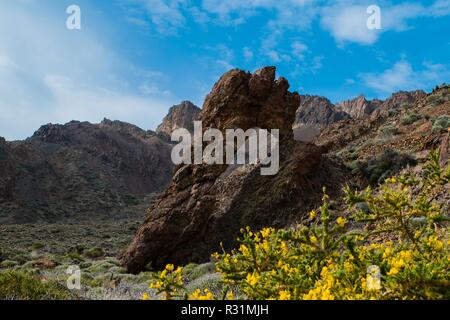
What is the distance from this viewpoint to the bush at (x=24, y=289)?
8.80 meters

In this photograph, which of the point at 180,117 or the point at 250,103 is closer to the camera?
the point at 250,103

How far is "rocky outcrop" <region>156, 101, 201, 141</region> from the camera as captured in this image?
129500mm

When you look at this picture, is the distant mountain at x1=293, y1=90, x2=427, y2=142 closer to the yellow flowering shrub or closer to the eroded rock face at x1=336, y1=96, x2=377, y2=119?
the eroded rock face at x1=336, y1=96, x2=377, y2=119

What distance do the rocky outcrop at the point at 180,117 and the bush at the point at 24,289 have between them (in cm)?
11618

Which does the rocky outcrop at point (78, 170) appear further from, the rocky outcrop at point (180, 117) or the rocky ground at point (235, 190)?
the rocky ground at point (235, 190)

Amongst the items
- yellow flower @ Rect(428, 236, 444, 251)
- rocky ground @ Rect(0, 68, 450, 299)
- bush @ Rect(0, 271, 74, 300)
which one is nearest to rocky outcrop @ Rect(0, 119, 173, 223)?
rocky ground @ Rect(0, 68, 450, 299)

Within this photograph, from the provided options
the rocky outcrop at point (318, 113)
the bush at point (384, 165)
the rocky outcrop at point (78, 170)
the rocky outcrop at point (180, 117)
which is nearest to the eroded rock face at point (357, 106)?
the rocky outcrop at point (318, 113)

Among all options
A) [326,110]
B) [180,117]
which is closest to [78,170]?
[180,117]

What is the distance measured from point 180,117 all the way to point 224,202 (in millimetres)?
118977

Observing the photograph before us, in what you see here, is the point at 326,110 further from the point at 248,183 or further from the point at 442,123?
the point at 248,183

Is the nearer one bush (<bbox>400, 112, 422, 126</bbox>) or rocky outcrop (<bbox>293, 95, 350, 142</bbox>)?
bush (<bbox>400, 112, 422, 126</bbox>)

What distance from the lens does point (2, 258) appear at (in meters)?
23.9

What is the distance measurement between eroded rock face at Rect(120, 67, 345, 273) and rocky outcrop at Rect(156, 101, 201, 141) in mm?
108934

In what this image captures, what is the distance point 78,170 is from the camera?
76.3m
